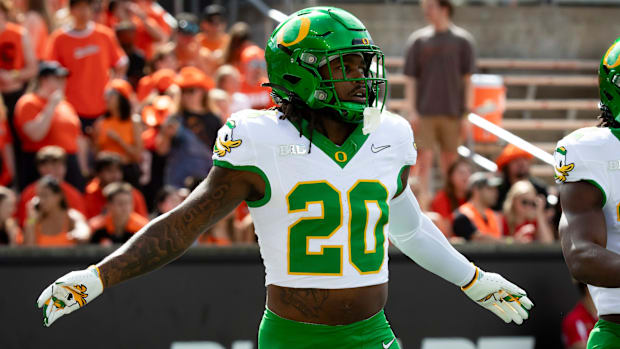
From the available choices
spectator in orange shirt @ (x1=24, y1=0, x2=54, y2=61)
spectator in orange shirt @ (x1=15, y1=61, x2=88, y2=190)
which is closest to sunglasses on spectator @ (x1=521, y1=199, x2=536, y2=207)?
spectator in orange shirt @ (x1=15, y1=61, x2=88, y2=190)

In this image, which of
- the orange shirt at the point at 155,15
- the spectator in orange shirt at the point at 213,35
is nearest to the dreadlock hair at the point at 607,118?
the spectator in orange shirt at the point at 213,35

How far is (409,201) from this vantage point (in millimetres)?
4148

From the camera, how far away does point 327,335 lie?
376 centimetres

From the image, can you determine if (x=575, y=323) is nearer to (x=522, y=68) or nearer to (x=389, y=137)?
(x=389, y=137)

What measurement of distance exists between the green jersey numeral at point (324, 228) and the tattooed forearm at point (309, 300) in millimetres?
69

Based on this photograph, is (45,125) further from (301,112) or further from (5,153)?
(301,112)

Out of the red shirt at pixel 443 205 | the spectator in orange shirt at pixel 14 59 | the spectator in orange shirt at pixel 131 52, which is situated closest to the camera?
the red shirt at pixel 443 205

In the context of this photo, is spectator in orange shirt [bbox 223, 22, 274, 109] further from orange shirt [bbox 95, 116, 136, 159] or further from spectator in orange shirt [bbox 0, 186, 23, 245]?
spectator in orange shirt [bbox 0, 186, 23, 245]

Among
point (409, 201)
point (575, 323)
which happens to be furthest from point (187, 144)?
point (409, 201)

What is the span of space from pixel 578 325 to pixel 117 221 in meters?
3.43

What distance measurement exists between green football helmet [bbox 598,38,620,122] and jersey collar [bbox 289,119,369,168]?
3.32ft

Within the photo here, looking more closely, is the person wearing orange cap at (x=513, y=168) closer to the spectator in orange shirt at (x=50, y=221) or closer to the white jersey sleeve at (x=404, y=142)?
the spectator in orange shirt at (x=50, y=221)

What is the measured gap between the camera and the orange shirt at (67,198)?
788 centimetres

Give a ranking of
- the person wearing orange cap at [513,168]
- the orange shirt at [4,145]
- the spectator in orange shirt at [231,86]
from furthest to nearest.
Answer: the spectator in orange shirt at [231,86] → the person wearing orange cap at [513,168] → the orange shirt at [4,145]
